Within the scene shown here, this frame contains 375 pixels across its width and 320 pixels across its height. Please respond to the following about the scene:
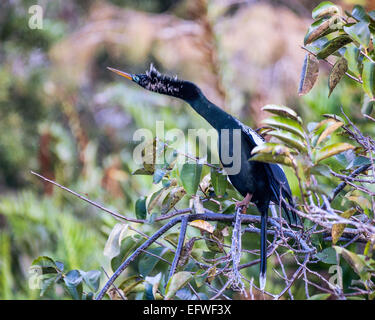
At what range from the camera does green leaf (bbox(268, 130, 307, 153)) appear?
131 centimetres

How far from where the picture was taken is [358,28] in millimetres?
1375

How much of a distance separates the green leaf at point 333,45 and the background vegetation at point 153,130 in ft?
0.03

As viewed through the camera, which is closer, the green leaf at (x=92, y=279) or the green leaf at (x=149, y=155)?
the green leaf at (x=92, y=279)

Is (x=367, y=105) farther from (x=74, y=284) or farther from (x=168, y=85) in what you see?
(x=74, y=284)

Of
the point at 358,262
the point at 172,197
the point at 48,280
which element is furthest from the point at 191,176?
the point at 358,262

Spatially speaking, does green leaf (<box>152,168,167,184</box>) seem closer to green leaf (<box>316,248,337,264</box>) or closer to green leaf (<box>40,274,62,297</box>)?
green leaf (<box>40,274,62,297</box>)

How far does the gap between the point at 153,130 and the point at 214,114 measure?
2199mm

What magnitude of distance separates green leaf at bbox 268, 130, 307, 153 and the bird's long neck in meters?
0.61

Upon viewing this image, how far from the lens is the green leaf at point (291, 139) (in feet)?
4.30

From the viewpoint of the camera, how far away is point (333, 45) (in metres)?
1.58

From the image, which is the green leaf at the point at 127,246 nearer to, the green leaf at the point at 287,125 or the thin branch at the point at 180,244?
the thin branch at the point at 180,244

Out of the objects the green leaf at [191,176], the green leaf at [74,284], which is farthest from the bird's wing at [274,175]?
the green leaf at [74,284]

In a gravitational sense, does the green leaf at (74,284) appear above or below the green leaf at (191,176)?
below
